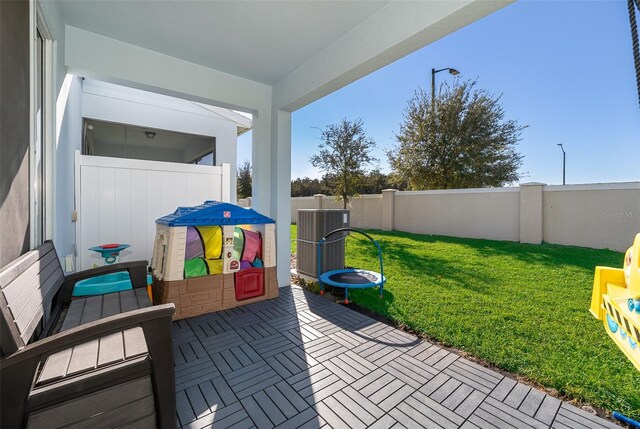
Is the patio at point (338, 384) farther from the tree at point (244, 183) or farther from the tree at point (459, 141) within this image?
the tree at point (244, 183)

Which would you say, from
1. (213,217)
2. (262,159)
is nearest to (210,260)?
(213,217)

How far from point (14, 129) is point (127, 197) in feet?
10.5

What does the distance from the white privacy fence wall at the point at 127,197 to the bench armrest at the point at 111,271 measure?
2045 mm

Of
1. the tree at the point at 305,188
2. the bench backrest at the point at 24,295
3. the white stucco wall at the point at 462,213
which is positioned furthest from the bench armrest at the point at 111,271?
the tree at the point at 305,188

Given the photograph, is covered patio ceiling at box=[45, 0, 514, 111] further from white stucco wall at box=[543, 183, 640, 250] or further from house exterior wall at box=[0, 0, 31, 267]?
white stucco wall at box=[543, 183, 640, 250]

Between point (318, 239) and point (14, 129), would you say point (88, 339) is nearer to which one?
point (14, 129)

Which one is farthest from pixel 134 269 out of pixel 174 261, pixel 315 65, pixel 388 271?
pixel 388 271

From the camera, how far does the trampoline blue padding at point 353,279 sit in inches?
156

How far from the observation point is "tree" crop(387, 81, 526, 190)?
11.5m

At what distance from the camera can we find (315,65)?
3.81m

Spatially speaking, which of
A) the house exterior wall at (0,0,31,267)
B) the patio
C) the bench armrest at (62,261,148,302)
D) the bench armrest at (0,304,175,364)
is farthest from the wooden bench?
the bench armrest at (62,261,148,302)

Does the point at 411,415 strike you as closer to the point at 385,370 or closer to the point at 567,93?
the point at 385,370

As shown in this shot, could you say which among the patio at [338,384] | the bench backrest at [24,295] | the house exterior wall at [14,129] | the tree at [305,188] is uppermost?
the tree at [305,188]

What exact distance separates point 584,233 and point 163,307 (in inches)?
399
